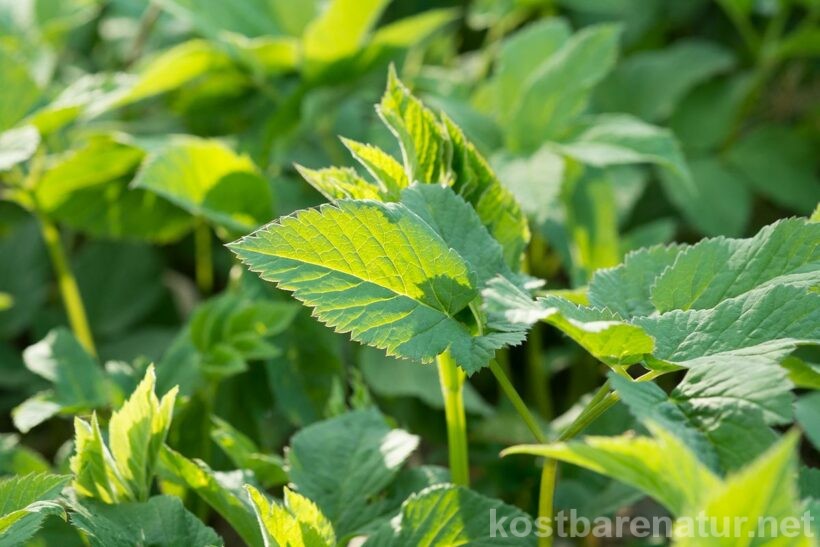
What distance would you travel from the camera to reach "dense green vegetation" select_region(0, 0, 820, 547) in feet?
2.00

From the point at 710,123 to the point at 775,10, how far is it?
0.69 ft

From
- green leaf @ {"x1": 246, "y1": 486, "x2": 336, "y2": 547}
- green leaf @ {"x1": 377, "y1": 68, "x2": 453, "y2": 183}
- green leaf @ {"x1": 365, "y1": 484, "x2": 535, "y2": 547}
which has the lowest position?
green leaf @ {"x1": 365, "y1": 484, "x2": 535, "y2": 547}

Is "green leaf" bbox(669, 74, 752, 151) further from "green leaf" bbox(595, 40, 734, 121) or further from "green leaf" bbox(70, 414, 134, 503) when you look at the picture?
"green leaf" bbox(70, 414, 134, 503)

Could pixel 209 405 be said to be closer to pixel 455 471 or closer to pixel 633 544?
pixel 455 471

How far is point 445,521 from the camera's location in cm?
69

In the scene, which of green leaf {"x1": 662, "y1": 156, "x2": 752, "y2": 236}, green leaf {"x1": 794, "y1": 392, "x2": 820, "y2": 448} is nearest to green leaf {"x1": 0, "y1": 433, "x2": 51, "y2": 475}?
green leaf {"x1": 794, "y1": 392, "x2": 820, "y2": 448}

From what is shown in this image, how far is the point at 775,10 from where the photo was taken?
1457 mm

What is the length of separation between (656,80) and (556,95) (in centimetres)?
36

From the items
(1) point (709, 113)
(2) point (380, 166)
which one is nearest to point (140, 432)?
(2) point (380, 166)

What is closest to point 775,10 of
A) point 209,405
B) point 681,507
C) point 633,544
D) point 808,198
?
point 808,198

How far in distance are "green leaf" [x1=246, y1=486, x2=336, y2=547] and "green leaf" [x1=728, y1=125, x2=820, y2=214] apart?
99 cm

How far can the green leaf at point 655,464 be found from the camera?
48 centimetres

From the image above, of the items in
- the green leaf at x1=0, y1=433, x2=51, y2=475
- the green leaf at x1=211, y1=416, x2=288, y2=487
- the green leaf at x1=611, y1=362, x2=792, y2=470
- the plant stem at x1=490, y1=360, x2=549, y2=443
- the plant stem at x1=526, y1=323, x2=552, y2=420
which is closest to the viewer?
the green leaf at x1=611, y1=362, x2=792, y2=470

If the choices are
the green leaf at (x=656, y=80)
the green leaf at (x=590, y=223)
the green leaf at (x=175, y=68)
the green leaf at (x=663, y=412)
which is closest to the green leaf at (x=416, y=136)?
the green leaf at (x=663, y=412)
